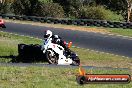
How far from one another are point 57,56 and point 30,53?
2.05 metres

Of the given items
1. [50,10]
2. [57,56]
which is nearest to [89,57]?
[57,56]

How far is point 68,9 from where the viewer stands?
67625mm

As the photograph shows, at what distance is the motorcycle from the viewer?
654 inches

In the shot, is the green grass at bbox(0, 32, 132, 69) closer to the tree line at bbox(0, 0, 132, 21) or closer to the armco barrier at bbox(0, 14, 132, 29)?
the armco barrier at bbox(0, 14, 132, 29)

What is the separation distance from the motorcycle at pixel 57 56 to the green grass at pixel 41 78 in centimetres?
264

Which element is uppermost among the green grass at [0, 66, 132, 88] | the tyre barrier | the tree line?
the green grass at [0, 66, 132, 88]

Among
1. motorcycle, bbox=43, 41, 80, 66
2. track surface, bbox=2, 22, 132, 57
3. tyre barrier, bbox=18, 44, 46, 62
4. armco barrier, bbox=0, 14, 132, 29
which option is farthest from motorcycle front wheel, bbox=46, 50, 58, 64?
armco barrier, bbox=0, 14, 132, 29

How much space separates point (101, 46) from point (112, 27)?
1491 cm

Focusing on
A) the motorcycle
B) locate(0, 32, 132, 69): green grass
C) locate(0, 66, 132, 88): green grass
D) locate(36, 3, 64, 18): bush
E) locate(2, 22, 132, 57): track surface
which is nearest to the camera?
locate(0, 66, 132, 88): green grass

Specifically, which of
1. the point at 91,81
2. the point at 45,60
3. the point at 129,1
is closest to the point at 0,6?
the point at 129,1

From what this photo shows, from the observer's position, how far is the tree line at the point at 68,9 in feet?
189

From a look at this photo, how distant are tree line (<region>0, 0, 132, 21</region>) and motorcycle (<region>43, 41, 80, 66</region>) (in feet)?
131

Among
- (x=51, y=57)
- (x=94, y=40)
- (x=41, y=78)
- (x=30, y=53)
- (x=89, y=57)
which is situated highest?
(x=41, y=78)

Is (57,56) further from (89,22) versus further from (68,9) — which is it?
(68,9)
